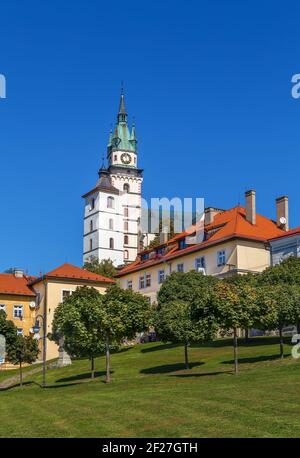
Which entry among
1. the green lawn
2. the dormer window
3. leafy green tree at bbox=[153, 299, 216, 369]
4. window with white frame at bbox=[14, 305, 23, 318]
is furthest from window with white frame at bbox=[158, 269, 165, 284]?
the green lawn

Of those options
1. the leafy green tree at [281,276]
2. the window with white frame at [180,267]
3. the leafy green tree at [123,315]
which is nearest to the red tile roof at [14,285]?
the window with white frame at [180,267]

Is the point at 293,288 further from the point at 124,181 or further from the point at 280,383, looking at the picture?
the point at 124,181

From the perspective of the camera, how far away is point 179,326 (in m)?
42.7

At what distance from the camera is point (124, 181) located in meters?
162

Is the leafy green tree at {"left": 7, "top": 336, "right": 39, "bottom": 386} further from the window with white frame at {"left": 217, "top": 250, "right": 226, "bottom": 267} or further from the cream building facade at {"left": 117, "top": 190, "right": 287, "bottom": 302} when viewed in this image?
the window with white frame at {"left": 217, "top": 250, "right": 226, "bottom": 267}

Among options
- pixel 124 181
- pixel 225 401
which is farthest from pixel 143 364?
pixel 124 181

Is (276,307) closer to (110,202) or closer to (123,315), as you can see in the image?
(123,315)

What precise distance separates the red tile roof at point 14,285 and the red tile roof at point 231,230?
47.5ft

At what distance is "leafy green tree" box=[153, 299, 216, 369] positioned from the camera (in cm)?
4094

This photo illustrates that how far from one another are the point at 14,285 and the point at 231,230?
27.6 meters

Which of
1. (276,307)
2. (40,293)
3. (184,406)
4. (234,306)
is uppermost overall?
(40,293)

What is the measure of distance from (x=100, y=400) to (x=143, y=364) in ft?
68.3

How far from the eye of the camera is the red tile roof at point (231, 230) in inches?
2591

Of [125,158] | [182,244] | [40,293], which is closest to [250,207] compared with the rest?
[182,244]
